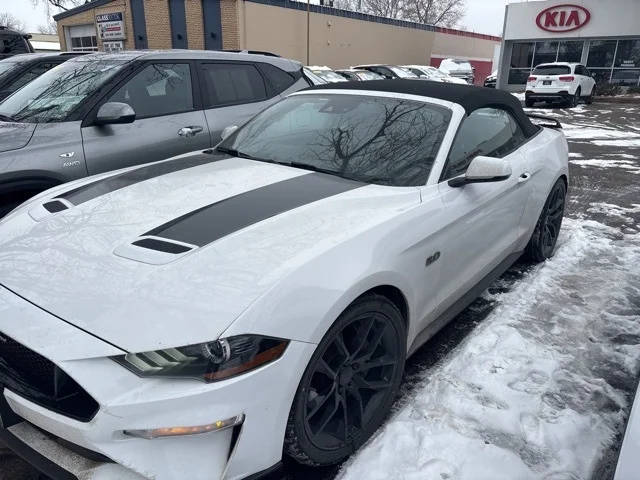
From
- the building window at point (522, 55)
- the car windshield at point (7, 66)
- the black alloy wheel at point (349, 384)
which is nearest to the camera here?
the black alloy wheel at point (349, 384)

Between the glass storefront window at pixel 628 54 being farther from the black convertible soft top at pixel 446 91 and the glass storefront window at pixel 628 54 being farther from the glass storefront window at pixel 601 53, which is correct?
the black convertible soft top at pixel 446 91

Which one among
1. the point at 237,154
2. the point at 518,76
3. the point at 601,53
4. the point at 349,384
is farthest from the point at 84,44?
the point at 349,384

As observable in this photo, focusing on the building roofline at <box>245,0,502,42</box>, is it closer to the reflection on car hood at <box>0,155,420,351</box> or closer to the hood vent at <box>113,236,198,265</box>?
the reflection on car hood at <box>0,155,420,351</box>

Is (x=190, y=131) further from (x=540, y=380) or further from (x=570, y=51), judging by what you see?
(x=570, y=51)

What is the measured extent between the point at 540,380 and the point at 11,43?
432 inches

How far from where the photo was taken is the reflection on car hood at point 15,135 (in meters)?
3.58

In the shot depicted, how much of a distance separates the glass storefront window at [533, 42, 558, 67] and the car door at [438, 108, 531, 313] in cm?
2499

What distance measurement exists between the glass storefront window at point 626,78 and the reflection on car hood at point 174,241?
25.9 meters

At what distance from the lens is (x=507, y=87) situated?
27203mm

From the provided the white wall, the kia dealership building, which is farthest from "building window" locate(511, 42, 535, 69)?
the white wall

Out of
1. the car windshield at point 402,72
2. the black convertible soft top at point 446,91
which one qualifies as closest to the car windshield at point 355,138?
the black convertible soft top at point 446,91

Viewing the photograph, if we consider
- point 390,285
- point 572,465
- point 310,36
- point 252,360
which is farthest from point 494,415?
point 310,36

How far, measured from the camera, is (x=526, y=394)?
2727 millimetres

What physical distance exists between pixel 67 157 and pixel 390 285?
2.75 metres
